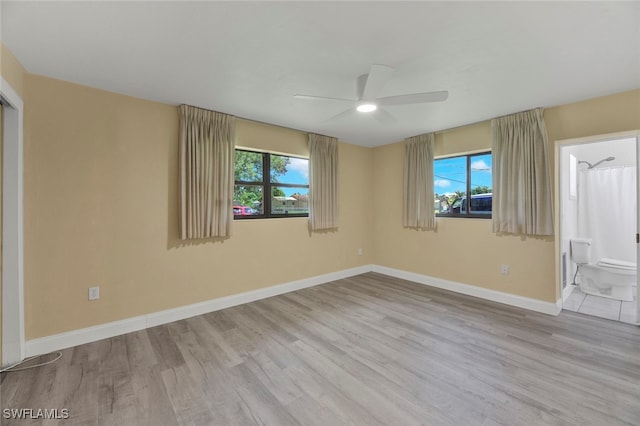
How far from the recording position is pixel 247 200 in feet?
12.6

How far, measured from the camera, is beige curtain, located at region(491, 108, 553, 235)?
127 inches

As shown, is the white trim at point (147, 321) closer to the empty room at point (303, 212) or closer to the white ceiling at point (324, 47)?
the empty room at point (303, 212)

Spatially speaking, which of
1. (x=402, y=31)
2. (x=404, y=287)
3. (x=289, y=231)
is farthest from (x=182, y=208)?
(x=404, y=287)

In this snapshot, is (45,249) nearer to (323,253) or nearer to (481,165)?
(323,253)

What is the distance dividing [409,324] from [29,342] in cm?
371

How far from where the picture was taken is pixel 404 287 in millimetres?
4352

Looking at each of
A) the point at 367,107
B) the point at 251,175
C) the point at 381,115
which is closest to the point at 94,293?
the point at 251,175

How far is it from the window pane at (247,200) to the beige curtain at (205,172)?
0.83ft

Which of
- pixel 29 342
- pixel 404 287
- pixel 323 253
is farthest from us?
pixel 323 253

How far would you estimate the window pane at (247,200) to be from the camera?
3.75 metres

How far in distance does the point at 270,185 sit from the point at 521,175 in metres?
3.43

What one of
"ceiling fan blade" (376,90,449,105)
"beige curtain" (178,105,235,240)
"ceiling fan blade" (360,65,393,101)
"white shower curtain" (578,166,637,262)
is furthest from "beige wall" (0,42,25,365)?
"white shower curtain" (578,166,637,262)

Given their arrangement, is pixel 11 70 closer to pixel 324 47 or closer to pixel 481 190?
pixel 324 47

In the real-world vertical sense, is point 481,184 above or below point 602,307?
above
